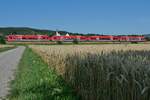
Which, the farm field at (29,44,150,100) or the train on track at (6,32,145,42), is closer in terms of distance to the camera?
the farm field at (29,44,150,100)

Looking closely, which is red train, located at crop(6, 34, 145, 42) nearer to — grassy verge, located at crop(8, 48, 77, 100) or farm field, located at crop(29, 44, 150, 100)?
grassy verge, located at crop(8, 48, 77, 100)

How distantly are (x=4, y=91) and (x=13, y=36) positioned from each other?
171029 millimetres

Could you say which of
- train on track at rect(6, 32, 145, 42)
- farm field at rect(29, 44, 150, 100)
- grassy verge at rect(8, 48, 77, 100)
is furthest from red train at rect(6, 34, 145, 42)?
farm field at rect(29, 44, 150, 100)

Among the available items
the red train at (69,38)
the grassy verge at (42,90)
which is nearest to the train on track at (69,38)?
the red train at (69,38)

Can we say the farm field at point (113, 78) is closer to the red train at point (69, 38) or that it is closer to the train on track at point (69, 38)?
the red train at point (69, 38)

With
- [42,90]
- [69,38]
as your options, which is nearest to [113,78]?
[42,90]

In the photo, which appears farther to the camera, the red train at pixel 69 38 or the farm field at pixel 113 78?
the red train at pixel 69 38

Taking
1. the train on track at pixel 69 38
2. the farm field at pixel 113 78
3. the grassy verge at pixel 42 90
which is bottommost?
the train on track at pixel 69 38

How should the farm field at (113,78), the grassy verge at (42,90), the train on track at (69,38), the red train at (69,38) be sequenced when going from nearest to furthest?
1. the farm field at (113,78)
2. the grassy verge at (42,90)
3. the red train at (69,38)
4. the train on track at (69,38)

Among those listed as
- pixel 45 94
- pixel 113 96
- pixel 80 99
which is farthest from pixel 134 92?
pixel 45 94

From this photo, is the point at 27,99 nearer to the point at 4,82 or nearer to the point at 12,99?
the point at 12,99

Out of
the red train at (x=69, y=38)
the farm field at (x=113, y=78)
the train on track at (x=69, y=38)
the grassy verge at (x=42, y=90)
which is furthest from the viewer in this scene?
the train on track at (x=69, y=38)

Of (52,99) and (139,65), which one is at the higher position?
(139,65)

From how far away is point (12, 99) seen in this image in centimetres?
1273
